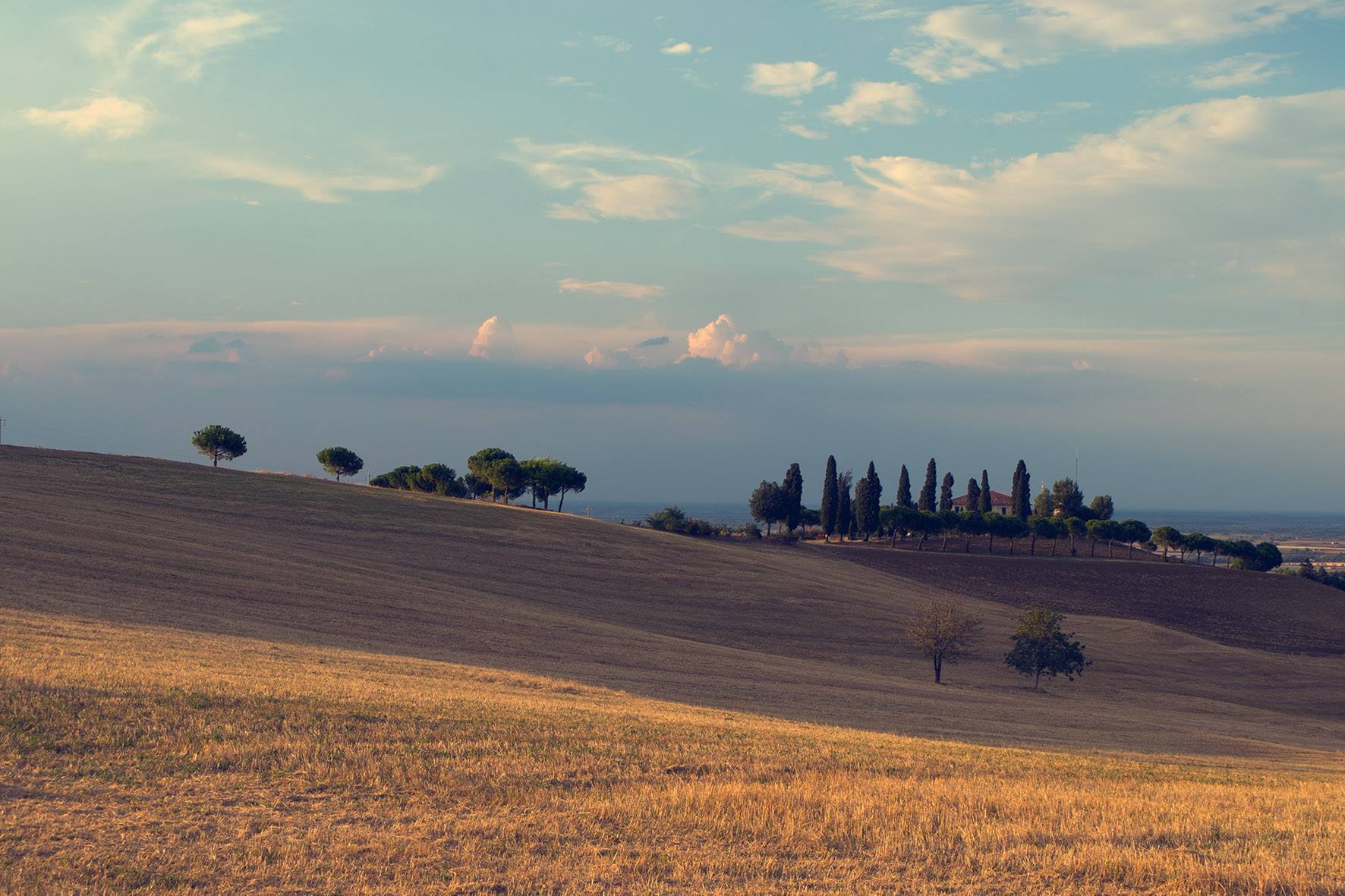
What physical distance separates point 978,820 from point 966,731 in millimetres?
18347

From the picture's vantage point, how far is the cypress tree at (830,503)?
479 feet

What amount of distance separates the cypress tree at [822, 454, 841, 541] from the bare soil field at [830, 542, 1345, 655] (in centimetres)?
2767

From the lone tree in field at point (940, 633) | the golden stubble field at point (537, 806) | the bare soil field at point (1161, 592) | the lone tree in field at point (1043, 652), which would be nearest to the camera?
the golden stubble field at point (537, 806)

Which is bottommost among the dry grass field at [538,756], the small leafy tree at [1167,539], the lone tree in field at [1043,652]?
the lone tree in field at [1043,652]

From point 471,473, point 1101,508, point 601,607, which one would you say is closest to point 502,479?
point 471,473

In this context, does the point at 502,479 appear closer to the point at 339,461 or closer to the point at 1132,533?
the point at 339,461

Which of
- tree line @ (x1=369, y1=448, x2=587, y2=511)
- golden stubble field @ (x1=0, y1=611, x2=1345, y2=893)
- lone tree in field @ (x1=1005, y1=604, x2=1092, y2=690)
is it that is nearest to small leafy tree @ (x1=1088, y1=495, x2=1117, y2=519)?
tree line @ (x1=369, y1=448, x2=587, y2=511)

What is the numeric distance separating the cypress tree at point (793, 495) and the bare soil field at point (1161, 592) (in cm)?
3054

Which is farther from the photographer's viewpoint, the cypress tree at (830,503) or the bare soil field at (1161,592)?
the cypress tree at (830,503)

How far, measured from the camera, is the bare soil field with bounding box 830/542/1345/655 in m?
89.5

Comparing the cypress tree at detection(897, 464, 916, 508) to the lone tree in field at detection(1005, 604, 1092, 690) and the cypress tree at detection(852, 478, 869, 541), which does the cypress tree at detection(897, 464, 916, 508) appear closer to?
the cypress tree at detection(852, 478, 869, 541)

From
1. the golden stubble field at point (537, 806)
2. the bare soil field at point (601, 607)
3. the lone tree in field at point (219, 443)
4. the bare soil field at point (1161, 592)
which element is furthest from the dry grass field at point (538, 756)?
the lone tree in field at point (219, 443)

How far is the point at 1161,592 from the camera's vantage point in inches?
3976

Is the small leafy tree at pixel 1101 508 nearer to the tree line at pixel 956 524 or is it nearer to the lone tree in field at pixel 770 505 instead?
the tree line at pixel 956 524
